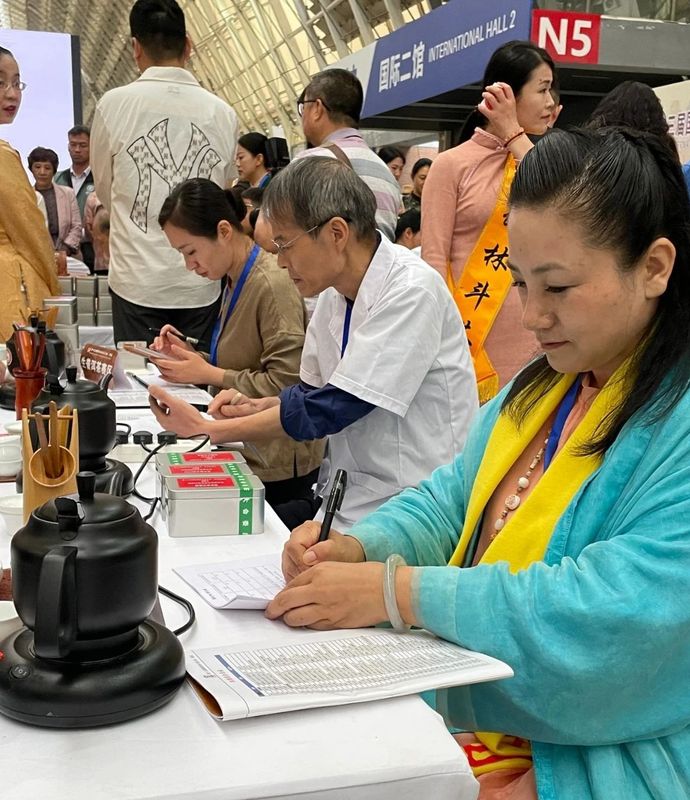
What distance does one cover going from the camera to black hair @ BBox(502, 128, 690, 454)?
104cm

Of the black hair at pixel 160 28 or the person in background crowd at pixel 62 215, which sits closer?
the black hair at pixel 160 28

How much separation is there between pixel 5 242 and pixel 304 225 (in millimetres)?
1660

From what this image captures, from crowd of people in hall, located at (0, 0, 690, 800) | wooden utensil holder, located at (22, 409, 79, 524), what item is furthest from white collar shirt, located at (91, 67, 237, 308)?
wooden utensil holder, located at (22, 409, 79, 524)

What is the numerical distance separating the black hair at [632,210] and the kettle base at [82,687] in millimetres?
546

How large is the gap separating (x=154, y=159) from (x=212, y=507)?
2235mm

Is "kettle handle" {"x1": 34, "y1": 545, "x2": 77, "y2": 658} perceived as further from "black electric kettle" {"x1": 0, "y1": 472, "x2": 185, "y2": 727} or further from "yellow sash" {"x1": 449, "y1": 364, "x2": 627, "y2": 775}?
"yellow sash" {"x1": 449, "y1": 364, "x2": 627, "y2": 775}

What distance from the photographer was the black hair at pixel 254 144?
5203mm

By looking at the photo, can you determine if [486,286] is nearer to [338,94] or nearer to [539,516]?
[338,94]

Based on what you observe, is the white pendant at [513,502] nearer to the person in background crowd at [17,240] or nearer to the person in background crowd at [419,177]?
the person in background crowd at [17,240]

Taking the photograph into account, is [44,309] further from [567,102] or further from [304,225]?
[567,102]

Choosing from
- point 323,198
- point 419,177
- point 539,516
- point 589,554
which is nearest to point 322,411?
point 323,198

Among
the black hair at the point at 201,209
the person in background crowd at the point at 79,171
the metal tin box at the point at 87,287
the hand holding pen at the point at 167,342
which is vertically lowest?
the metal tin box at the point at 87,287

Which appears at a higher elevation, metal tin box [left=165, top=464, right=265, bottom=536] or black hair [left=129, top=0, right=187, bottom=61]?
black hair [left=129, top=0, right=187, bottom=61]

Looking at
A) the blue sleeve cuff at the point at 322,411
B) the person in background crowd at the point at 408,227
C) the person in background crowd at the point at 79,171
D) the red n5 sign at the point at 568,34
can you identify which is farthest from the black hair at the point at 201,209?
the person in background crowd at the point at 79,171
